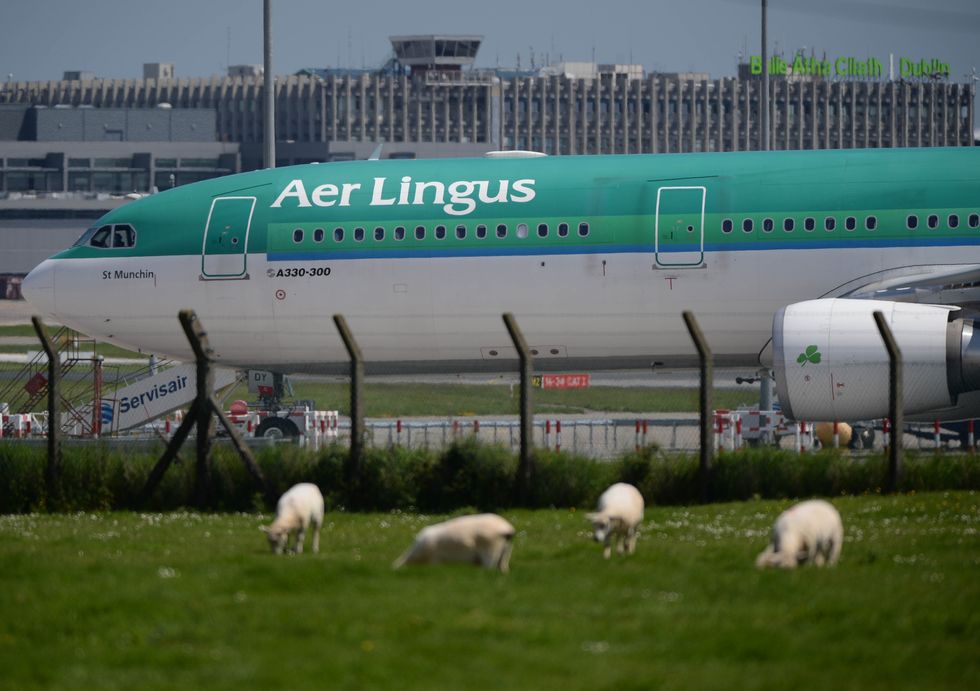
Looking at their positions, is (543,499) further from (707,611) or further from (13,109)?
(13,109)

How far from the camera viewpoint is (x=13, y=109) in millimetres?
136375

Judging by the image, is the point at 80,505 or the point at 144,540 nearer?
the point at 144,540

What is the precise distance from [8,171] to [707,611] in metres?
124

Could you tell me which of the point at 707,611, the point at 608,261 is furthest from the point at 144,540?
the point at 608,261

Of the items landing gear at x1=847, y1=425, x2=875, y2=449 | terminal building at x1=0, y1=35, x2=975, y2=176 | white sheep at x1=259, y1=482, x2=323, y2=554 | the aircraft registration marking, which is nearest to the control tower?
terminal building at x1=0, y1=35, x2=975, y2=176

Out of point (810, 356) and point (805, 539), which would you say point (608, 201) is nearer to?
point (810, 356)

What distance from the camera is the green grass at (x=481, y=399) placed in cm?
2520

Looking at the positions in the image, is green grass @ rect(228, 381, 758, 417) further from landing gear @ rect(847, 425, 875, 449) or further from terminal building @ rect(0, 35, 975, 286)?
terminal building @ rect(0, 35, 975, 286)

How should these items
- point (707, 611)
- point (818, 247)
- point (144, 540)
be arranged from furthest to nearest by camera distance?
point (818, 247), point (144, 540), point (707, 611)

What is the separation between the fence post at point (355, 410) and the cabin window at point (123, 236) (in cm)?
856

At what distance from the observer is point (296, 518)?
13.7 metres

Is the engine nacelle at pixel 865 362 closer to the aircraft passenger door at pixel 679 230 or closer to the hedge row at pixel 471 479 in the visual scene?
the aircraft passenger door at pixel 679 230

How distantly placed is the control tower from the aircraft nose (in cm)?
13031

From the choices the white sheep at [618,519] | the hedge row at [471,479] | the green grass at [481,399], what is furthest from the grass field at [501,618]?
the green grass at [481,399]
